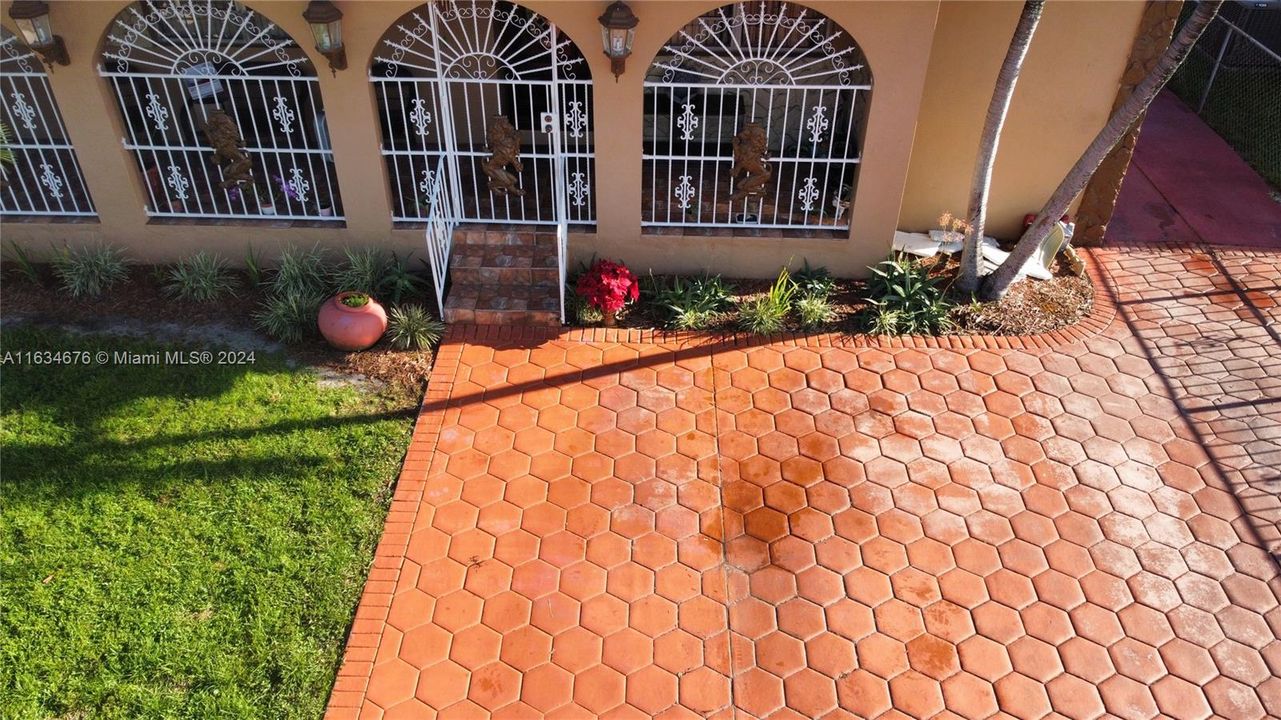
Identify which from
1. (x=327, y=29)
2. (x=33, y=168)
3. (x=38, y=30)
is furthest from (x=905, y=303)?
(x=33, y=168)

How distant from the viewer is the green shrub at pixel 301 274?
8.79 meters

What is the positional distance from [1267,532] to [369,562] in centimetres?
666

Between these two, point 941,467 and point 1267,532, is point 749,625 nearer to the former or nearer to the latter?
point 941,467

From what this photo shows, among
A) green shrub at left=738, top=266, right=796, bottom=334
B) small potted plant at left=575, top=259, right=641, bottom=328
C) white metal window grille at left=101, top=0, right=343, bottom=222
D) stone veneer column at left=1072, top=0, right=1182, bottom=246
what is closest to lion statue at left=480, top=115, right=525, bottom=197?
small potted plant at left=575, top=259, right=641, bottom=328

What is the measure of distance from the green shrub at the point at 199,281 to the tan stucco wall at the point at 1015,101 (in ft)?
24.2

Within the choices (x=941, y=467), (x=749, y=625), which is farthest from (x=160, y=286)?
(x=941, y=467)

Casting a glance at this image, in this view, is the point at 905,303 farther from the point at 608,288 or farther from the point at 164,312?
the point at 164,312

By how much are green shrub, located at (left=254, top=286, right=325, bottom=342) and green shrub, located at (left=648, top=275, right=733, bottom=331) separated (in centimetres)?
332

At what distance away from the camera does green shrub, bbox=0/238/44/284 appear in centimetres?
907

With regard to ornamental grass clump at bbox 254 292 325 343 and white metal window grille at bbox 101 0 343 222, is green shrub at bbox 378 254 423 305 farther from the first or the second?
white metal window grille at bbox 101 0 343 222

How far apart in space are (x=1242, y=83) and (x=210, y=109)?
1478cm

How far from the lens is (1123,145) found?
9.34 meters

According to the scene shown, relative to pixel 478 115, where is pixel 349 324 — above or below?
below

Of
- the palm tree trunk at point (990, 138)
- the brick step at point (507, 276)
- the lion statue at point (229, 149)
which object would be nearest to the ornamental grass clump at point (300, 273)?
the lion statue at point (229, 149)
